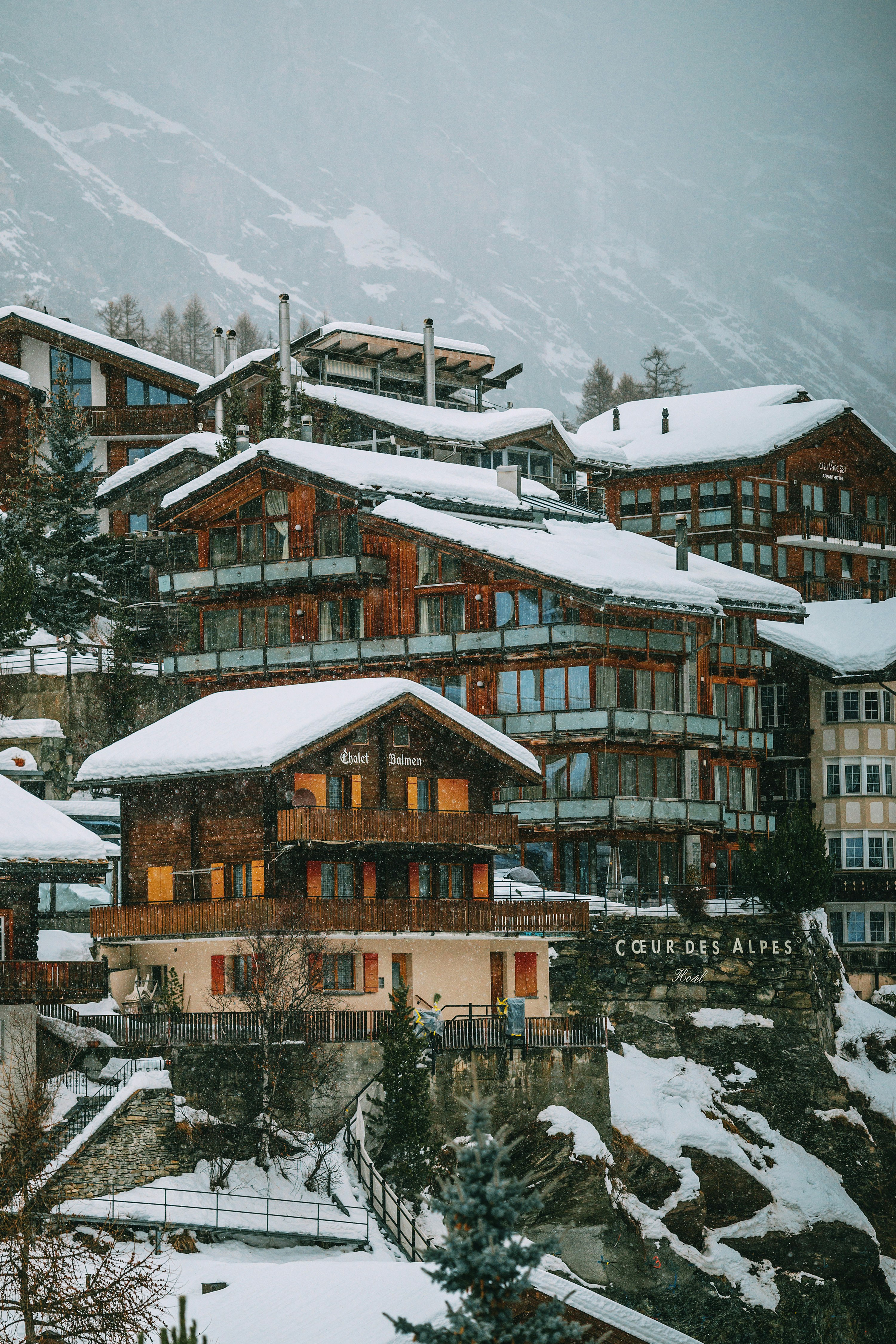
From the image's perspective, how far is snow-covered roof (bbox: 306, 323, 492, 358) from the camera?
8444 centimetres

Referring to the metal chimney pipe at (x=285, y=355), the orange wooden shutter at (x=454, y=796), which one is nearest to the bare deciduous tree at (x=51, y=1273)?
the orange wooden shutter at (x=454, y=796)

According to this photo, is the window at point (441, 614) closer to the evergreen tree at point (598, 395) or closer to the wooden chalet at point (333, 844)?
the wooden chalet at point (333, 844)

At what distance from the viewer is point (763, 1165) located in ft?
179

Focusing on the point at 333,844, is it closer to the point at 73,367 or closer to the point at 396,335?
the point at 396,335

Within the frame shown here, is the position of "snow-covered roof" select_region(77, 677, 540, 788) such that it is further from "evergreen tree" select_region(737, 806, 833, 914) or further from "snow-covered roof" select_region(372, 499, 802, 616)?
"snow-covered roof" select_region(372, 499, 802, 616)

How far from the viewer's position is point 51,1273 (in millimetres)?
33656

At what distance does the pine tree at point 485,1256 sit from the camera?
81.0ft

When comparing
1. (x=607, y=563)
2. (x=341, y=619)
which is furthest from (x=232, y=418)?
(x=607, y=563)

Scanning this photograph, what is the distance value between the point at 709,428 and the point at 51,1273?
63.0 metres

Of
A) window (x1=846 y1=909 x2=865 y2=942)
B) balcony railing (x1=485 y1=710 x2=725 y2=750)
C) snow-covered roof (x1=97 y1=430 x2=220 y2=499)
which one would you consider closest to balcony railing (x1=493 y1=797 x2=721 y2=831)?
balcony railing (x1=485 y1=710 x2=725 y2=750)

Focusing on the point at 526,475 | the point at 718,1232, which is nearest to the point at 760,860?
the point at 718,1232

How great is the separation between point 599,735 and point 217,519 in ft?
56.5

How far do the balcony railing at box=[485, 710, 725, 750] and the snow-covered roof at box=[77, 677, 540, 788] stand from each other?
16.0 feet

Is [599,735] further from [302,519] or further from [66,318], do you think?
[66,318]
